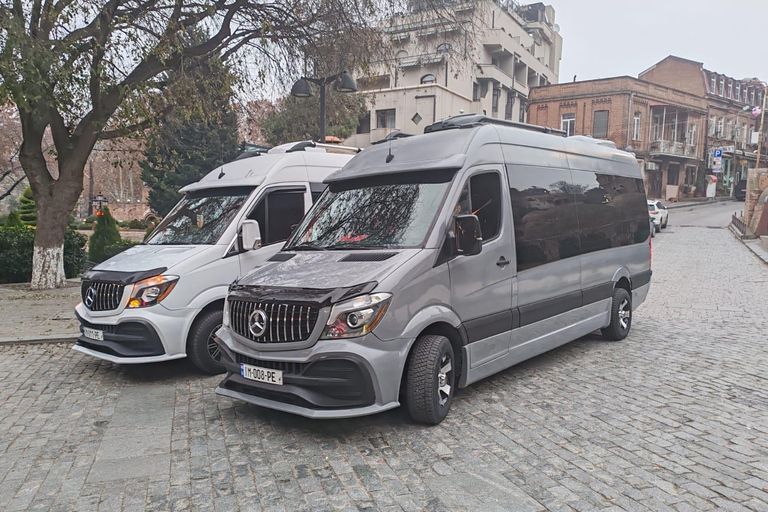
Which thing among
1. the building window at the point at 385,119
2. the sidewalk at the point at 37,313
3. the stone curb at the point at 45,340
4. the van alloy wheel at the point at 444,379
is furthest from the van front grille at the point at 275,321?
the building window at the point at 385,119

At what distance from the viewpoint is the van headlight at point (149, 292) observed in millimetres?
6137

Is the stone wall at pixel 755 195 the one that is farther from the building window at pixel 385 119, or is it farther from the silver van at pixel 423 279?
the silver van at pixel 423 279

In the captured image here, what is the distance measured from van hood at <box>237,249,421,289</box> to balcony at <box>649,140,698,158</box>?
157 feet

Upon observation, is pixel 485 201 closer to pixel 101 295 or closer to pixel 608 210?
pixel 608 210

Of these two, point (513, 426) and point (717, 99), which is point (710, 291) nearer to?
point (513, 426)

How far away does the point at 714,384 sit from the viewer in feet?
19.8

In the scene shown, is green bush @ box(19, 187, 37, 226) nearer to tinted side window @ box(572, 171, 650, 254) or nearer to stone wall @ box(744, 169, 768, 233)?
tinted side window @ box(572, 171, 650, 254)

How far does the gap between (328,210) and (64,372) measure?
3677 mm

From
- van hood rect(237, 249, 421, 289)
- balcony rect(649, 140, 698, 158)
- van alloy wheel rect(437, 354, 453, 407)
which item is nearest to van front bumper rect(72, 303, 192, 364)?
van hood rect(237, 249, 421, 289)

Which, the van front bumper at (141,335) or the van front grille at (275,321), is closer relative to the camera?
the van front grille at (275,321)

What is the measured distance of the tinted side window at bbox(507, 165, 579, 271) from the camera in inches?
236

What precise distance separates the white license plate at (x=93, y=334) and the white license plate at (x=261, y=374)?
2.31 m

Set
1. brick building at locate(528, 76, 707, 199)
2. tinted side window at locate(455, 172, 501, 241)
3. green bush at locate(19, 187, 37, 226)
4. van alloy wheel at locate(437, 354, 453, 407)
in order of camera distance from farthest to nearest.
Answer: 1. brick building at locate(528, 76, 707, 199)
2. green bush at locate(19, 187, 37, 226)
3. tinted side window at locate(455, 172, 501, 241)
4. van alloy wheel at locate(437, 354, 453, 407)

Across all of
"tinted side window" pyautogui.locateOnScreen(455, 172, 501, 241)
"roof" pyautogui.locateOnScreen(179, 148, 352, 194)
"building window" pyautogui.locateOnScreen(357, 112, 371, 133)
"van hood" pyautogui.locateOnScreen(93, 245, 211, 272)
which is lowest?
"van hood" pyautogui.locateOnScreen(93, 245, 211, 272)
